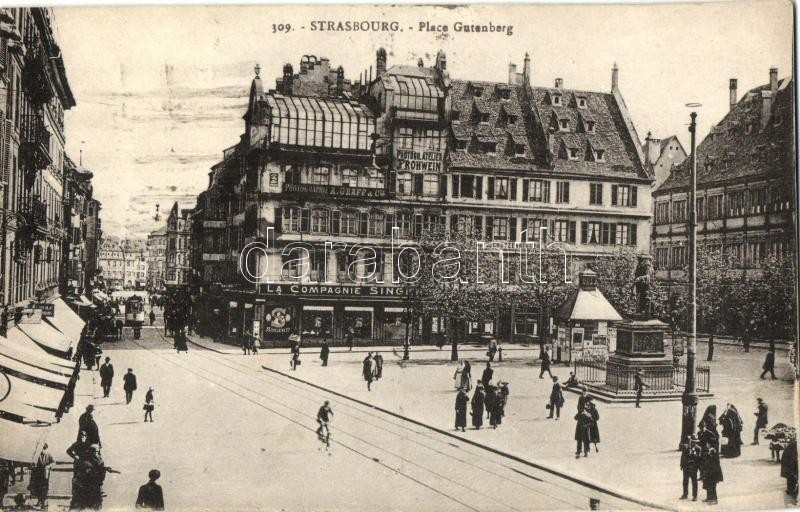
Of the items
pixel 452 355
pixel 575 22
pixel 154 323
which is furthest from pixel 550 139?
pixel 154 323

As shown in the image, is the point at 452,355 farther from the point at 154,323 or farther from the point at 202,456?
the point at 154,323

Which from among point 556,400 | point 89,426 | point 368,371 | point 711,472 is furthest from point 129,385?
point 711,472

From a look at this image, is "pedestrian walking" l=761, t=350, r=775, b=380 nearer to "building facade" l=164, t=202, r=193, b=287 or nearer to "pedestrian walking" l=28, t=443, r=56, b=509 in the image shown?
"building facade" l=164, t=202, r=193, b=287

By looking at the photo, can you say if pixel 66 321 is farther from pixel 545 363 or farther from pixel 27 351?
pixel 545 363

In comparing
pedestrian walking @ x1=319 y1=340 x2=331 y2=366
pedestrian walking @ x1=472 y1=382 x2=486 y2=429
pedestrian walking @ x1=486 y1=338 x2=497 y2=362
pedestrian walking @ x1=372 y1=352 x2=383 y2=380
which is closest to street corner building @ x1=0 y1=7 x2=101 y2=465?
pedestrian walking @ x1=319 y1=340 x2=331 y2=366

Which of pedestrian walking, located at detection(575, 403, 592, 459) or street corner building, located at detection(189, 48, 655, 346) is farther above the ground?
street corner building, located at detection(189, 48, 655, 346)

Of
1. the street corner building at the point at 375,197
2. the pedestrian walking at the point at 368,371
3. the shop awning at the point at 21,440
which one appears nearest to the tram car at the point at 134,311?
the street corner building at the point at 375,197
